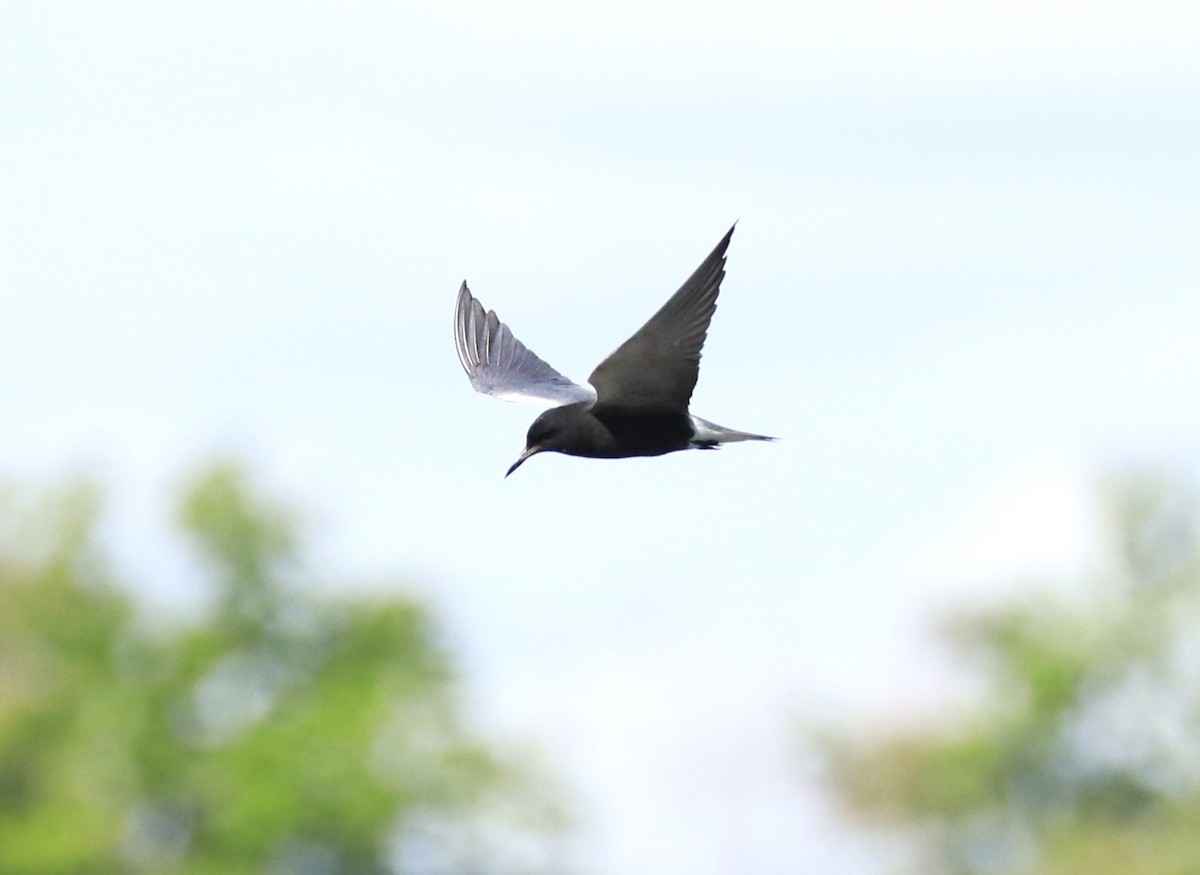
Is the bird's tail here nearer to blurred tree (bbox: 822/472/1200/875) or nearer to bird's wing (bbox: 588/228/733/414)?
bird's wing (bbox: 588/228/733/414)

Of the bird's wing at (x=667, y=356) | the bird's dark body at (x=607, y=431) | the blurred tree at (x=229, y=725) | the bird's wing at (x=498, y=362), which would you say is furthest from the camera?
the blurred tree at (x=229, y=725)

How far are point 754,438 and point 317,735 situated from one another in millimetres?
34148

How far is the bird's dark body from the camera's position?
10516mm

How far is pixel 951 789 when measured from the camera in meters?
46.3

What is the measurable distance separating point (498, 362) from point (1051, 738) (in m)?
35.9

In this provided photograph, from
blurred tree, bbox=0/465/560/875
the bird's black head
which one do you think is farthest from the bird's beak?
blurred tree, bbox=0/465/560/875

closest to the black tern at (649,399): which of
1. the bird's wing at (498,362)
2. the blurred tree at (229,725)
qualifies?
the bird's wing at (498,362)

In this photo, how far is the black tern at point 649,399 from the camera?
33.3ft

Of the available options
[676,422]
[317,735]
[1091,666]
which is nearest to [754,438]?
[676,422]

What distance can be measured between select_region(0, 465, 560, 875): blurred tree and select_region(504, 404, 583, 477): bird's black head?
30892 millimetres

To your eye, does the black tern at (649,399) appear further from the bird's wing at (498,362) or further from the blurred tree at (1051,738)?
the blurred tree at (1051,738)

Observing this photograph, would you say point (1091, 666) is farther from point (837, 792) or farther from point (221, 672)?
point (221, 672)

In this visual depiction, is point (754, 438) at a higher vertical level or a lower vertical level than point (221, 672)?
higher

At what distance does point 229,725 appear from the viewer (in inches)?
1869
